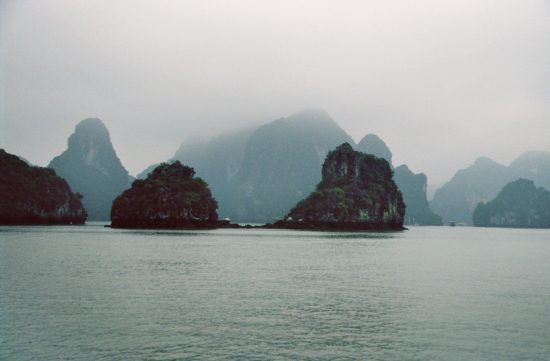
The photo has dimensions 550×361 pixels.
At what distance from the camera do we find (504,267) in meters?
66.4

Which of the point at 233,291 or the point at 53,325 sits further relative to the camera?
the point at 233,291

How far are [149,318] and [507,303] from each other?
2487 cm

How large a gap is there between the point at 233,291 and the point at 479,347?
68.3ft

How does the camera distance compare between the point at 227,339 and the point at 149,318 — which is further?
the point at 149,318

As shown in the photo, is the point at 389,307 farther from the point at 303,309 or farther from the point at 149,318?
the point at 149,318

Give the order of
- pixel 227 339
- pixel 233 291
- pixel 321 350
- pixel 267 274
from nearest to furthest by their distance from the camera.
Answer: pixel 321 350
pixel 227 339
pixel 233 291
pixel 267 274

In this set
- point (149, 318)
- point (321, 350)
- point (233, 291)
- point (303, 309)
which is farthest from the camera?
point (233, 291)

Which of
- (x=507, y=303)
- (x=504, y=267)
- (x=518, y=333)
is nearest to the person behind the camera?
(x=518, y=333)

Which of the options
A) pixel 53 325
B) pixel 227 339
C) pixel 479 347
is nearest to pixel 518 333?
pixel 479 347

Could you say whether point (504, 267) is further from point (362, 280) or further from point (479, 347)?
point (479, 347)

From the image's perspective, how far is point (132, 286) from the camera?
139 feet

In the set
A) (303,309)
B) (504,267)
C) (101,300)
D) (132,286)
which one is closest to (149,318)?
(101,300)

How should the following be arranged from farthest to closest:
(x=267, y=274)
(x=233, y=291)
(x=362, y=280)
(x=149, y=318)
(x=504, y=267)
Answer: (x=504, y=267), (x=267, y=274), (x=362, y=280), (x=233, y=291), (x=149, y=318)

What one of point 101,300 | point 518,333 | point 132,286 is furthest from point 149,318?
point 518,333
